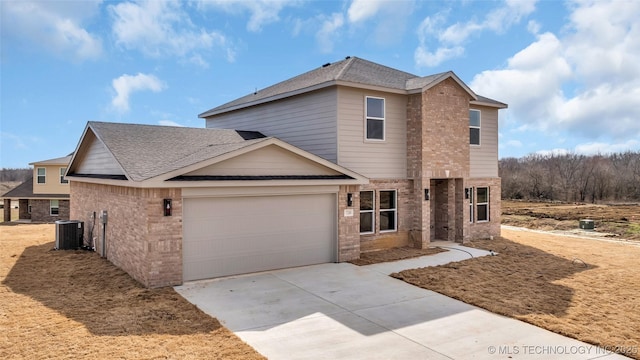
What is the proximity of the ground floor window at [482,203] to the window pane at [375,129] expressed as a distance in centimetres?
550

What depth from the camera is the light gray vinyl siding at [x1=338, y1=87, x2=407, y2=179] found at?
42.8ft

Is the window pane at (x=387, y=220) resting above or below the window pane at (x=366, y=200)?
below

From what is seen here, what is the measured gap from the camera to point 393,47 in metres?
18.0

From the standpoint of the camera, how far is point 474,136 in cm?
1661

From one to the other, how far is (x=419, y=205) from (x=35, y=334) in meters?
10.8

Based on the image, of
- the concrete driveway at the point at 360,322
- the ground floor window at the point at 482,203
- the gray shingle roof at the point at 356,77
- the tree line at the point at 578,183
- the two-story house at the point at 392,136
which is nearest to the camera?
the concrete driveway at the point at 360,322

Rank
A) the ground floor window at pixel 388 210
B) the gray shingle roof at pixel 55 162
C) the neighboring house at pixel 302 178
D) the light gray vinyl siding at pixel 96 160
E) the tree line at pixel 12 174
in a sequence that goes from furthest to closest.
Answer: the tree line at pixel 12 174, the gray shingle roof at pixel 55 162, the ground floor window at pixel 388 210, the light gray vinyl siding at pixel 96 160, the neighboring house at pixel 302 178

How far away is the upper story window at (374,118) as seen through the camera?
1357cm

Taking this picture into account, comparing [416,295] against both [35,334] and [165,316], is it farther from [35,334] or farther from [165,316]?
[35,334]

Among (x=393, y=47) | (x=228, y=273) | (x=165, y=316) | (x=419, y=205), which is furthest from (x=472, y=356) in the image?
(x=393, y=47)

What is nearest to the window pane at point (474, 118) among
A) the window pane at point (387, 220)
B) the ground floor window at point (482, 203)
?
the ground floor window at point (482, 203)

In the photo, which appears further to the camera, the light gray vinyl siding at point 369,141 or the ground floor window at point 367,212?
the ground floor window at point 367,212

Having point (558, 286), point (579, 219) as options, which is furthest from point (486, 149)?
point (579, 219)

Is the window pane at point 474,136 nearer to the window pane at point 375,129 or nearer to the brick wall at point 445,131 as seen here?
the brick wall at point 445,131
